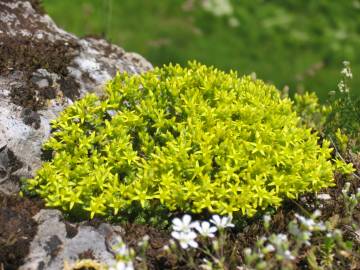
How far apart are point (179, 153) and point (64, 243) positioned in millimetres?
1111

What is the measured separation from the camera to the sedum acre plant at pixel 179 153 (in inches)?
184

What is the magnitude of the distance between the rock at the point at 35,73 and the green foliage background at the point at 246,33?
380cm

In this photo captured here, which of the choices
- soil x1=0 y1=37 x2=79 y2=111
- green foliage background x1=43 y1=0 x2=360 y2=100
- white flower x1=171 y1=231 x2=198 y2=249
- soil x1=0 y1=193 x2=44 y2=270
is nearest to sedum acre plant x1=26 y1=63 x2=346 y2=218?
soil x1=0 y1=193 x2=44 y2=270

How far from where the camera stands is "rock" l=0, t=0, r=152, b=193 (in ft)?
17.0

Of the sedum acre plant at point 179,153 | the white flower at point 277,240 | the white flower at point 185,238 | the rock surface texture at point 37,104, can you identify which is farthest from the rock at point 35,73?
the white flower at point 277,240

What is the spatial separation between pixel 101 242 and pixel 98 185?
434 millimetres

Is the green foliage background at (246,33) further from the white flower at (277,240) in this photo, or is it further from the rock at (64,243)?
the white flower at (277,240)

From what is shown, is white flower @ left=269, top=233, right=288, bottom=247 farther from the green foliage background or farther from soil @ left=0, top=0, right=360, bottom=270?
the green foliage background

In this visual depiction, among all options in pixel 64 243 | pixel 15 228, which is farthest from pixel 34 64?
pixel 64 243

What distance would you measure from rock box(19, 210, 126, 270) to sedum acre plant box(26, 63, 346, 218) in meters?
0.16

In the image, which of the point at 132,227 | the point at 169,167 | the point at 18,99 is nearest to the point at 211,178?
the point at 169,167

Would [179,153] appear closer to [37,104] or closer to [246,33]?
[37,104]

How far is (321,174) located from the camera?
4895 mm

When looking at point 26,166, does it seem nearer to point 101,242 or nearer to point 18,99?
point 18,99
